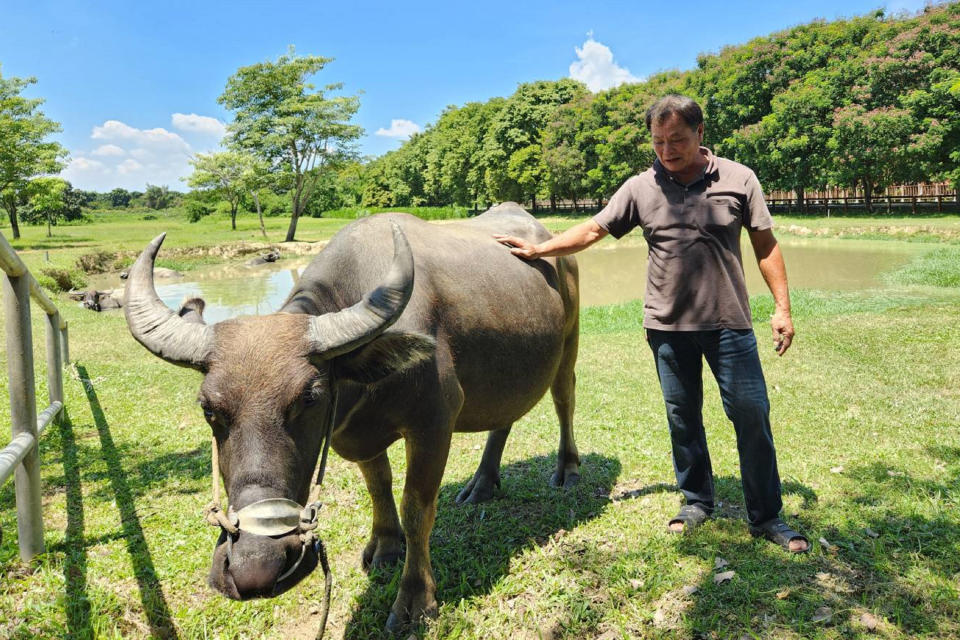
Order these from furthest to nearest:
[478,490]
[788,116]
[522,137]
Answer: [522,137], [788,116], [478,490]

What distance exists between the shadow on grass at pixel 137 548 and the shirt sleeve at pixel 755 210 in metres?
3.87

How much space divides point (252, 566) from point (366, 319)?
974 mm

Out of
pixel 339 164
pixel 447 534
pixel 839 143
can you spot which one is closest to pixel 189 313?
pixel 447 534

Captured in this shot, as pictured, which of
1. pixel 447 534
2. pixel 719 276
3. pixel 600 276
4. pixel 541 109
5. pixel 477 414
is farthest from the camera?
pixel 541 109

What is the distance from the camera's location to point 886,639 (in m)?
2.69

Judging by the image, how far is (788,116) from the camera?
3434 cm

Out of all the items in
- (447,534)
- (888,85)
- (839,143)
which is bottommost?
(447,534)

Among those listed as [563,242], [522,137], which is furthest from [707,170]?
[522,137]

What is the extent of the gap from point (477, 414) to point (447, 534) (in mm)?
978

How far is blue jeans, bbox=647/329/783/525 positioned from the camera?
3486mm

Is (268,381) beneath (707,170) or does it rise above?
beneath

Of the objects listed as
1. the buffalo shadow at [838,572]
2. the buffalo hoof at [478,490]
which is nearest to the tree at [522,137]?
the buffalo hoof at [478,490]

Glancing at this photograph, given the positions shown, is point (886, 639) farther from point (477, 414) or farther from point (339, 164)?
point (339, 164)

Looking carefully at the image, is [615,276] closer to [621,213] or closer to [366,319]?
Answer: [621,213]
